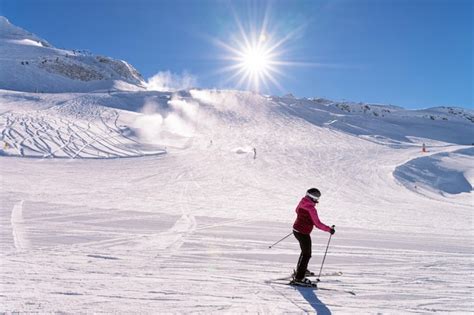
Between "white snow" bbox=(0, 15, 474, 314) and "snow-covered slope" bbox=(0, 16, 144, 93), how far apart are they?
21863mm

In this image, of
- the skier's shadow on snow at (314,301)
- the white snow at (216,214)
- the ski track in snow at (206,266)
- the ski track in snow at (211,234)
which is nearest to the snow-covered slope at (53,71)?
the white snow at (216,214)

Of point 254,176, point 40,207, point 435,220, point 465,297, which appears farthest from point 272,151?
point 465,297

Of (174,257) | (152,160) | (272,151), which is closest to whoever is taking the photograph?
(174,257)

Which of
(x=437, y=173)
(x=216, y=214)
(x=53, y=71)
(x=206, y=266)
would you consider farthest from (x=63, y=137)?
(x=53, y=71)

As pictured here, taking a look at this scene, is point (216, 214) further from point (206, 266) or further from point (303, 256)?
point (303, 256)

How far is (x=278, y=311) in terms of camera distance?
5.24m

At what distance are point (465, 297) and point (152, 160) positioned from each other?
66.2 ft

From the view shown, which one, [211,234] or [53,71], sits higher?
[53,71]

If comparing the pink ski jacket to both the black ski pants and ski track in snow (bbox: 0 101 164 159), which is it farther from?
ski track in snow (bbox: 0 101 164 159)

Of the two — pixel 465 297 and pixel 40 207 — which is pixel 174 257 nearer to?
pixel 465 297

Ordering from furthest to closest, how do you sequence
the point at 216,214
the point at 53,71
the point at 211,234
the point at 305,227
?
the point at 53,71 → the point at 216,214 → the point at 211,234 → the point at 305,227

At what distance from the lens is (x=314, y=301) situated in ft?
18.8

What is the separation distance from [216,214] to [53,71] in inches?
2540

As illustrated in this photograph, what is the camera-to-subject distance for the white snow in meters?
5.71
